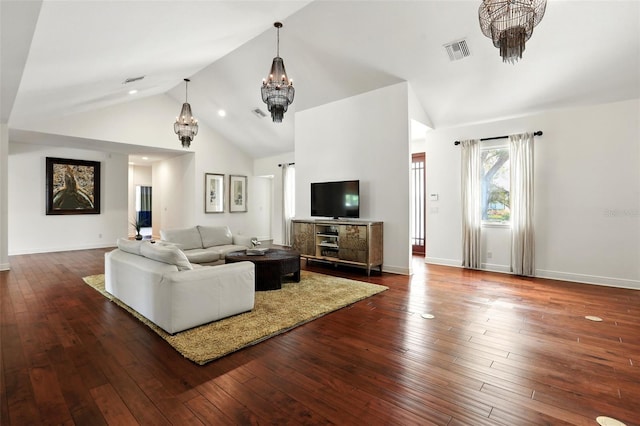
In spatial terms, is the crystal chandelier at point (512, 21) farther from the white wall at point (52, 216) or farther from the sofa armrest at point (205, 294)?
the white wall at point (52, 216)

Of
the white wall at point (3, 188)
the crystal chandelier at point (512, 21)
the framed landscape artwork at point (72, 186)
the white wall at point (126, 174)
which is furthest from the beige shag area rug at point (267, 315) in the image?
the framed landscape artwork at point (72, 186)

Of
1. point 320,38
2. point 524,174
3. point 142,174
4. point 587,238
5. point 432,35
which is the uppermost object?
point 320,38

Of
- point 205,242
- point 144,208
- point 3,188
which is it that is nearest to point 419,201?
point 205,242

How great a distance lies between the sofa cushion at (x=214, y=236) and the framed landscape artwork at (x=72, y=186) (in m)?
4.78

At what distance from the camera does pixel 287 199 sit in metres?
9.39

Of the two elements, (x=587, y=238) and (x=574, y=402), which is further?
(x=587, y=238)

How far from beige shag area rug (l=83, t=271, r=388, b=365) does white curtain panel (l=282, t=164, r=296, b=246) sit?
4385 mm

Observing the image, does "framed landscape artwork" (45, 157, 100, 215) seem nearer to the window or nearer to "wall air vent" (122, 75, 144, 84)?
"wall air vent" (122, 75, 144, 84)

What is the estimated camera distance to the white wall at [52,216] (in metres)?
7.57

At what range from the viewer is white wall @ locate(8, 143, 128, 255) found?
757cm

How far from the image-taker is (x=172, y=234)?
18.7ft

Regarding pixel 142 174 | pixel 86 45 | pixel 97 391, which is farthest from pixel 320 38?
pixel 142 174

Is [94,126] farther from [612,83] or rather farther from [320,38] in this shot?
[612,83]

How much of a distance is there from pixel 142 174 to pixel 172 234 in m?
8.37
